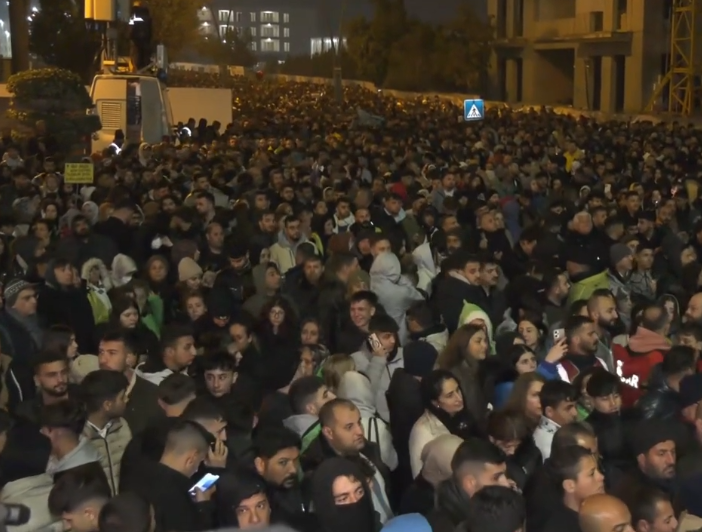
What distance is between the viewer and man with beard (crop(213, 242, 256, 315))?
→ 29.6 ft

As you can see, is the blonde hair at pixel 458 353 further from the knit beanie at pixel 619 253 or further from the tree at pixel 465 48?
the tree at pixel 465 48

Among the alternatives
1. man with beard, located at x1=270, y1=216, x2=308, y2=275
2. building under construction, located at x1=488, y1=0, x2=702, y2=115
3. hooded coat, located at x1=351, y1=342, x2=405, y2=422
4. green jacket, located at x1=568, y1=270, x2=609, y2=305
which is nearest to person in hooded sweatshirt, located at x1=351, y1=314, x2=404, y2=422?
hooded coat, located at x1=351, y1=342, x2=405, y2=422

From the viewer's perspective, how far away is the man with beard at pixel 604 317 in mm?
7309

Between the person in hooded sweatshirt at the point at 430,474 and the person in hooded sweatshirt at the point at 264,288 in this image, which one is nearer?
the person in hooded sweatshirt at the point at 430,474

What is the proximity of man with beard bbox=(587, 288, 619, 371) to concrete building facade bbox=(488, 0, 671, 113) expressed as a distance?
3729 centimetres

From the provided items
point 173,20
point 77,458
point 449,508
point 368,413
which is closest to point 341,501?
point 449,508

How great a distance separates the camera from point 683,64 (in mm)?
41969

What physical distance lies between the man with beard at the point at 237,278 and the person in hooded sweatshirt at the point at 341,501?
11.8 ft

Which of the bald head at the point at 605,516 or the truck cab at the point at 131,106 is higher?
the truck cab at the point at 131,106

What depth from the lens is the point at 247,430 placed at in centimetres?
588

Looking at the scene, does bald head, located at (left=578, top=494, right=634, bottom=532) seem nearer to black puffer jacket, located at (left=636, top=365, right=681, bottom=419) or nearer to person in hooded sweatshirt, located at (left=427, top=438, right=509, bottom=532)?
person in hooded sweatshirt, located at (left=427, top=438, right=509, bottom=532)

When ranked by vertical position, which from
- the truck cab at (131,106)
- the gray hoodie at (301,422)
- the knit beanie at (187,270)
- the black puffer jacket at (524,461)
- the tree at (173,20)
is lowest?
the black puffer jacket at (524,461)

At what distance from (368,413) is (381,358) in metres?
0.79

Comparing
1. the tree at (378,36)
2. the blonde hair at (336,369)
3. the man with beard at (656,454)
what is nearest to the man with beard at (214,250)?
the blonde hair at (336,369)
